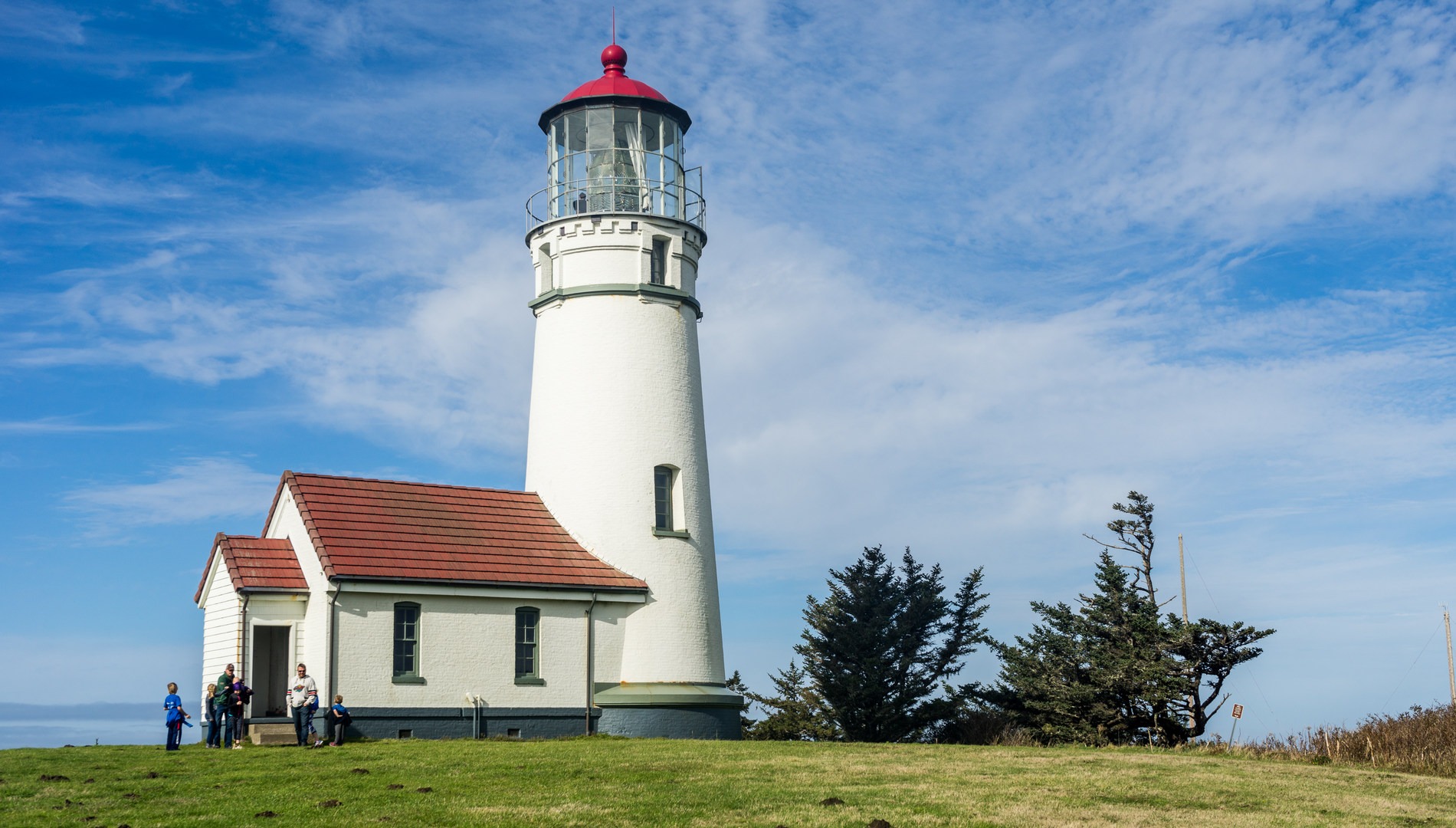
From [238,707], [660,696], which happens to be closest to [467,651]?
[660,696]

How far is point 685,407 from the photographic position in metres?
28.2

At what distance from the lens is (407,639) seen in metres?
24.5

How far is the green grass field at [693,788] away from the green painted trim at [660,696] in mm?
4269

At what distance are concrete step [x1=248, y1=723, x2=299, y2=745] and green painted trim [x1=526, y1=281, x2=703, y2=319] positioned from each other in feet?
34.2

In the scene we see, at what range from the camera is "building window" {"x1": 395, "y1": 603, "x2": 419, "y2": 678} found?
24359mm

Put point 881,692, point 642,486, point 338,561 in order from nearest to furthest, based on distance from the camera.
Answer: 1. point 338,561
2. point 642,486
3. point 881,692

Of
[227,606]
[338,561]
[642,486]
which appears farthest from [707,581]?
[227,606]

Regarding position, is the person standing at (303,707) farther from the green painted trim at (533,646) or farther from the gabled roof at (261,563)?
the green painted trim at (533,646)

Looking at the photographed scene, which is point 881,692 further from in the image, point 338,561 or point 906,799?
point 906,799

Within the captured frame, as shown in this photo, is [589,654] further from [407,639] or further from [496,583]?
[407,639]

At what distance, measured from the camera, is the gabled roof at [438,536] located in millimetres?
24500

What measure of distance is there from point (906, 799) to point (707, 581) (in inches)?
523

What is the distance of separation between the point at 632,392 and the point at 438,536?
5.03 m

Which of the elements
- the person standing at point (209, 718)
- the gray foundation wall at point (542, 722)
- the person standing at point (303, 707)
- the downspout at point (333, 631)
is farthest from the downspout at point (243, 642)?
the gray foundation wall at point (542, 722)
